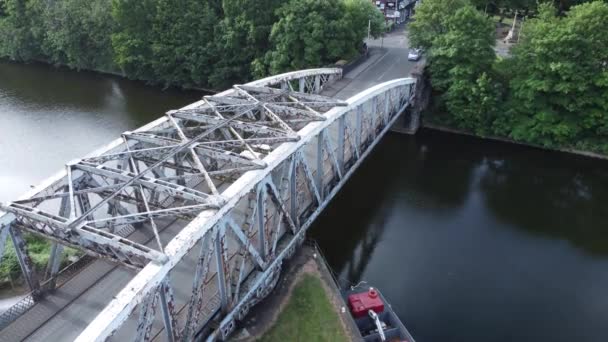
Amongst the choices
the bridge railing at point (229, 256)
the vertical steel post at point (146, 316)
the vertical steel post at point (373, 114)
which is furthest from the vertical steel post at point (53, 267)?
the vertical steel post at point (373, 114)

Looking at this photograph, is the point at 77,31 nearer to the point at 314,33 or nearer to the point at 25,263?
the point at 314,33

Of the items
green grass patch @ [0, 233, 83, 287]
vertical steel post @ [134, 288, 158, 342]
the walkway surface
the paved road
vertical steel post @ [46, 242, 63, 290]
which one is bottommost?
green grass patch @ [0, 233, 83, 287]

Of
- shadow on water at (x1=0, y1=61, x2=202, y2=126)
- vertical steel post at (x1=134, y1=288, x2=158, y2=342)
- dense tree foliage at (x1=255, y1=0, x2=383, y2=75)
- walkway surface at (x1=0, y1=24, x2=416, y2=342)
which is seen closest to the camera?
vertical steel post at (x1=134, y1=288, x2=158, y2=342)

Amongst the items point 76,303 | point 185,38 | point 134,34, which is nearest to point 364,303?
point 76,303

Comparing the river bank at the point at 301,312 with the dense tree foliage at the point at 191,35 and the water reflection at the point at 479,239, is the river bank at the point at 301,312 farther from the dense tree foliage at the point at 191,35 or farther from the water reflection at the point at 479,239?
the dense tree foliage at the point at 191,35

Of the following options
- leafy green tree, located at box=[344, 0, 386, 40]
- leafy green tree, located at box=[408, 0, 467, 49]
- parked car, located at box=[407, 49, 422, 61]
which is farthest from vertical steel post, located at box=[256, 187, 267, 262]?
parked car, located at box=[407, 49, 422, 61]

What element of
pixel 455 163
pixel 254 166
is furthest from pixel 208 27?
pixel 254 166

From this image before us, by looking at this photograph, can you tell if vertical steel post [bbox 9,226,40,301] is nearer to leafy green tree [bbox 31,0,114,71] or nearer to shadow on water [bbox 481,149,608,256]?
shadow on water [bbox 481,149,608,256]
